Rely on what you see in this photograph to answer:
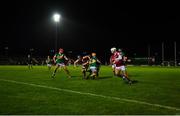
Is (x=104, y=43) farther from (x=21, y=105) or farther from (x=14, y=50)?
(x=21, y=105)

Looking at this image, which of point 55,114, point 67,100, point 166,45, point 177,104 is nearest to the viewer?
point 55,114

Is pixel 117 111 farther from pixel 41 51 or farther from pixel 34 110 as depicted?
pixel 41 51

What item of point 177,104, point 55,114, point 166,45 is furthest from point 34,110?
point 166,45

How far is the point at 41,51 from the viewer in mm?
108438

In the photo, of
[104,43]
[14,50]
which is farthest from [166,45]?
[14,50]

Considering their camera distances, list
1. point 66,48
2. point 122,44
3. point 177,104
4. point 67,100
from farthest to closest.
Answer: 1. point 66,48
2. point 122,44
3. point 67,100
4. point 177,104

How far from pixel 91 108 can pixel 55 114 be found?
139cm

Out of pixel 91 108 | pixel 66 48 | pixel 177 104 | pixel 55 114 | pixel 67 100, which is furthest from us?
pixel 66 48

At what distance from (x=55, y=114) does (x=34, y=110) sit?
34.6 inches

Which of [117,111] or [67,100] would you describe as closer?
[117,111]

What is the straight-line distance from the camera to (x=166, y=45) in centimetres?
9394

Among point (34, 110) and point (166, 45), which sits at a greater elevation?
point (166, 45)

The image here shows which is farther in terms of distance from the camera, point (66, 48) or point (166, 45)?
point (66, 48)

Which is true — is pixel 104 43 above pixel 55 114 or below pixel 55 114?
above
